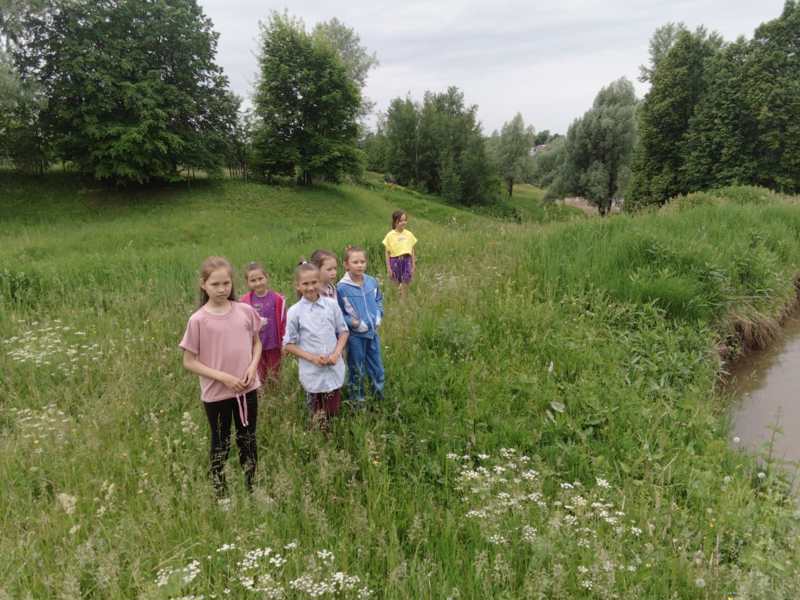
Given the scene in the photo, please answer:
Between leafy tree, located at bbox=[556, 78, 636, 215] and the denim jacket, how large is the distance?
38.0 m

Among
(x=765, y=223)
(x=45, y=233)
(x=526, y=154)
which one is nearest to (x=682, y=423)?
(x=765, y=223)

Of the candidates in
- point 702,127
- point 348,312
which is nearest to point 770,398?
point 348,312

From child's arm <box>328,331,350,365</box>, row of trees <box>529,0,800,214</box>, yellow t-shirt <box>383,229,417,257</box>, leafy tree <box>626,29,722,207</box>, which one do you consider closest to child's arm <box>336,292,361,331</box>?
child's arm <box>328,331,350,365</box>

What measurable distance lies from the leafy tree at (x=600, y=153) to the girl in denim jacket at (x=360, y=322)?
124ft

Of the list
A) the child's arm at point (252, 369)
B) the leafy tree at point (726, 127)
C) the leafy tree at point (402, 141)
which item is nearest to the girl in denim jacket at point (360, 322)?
the child's arm at point (252, 369)

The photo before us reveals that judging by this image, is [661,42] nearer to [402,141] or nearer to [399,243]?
[402,141]

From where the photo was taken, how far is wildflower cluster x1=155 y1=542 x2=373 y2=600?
2.22m

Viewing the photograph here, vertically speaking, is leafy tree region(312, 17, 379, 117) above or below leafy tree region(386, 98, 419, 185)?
above

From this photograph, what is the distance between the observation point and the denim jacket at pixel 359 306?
4.09 metres

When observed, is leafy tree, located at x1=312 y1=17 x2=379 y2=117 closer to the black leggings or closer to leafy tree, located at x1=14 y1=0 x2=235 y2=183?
leafy tree, located at x1=14 y1=0 x2=235 y2=183

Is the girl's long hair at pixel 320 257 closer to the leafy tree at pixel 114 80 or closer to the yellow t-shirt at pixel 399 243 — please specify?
the yellow t-shirt at pixel 399 243

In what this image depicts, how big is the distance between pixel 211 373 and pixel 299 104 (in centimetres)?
3053

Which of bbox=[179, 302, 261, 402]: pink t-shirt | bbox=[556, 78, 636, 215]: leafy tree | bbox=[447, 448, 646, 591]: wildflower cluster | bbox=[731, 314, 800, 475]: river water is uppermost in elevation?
bbox=[556, 78, 636, 215]: leafy tree

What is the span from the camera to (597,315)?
5977 millimetres
